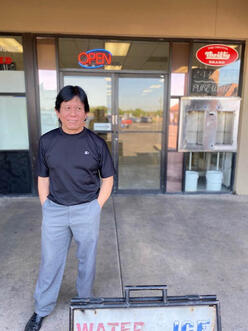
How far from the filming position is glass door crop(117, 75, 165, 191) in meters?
4.86

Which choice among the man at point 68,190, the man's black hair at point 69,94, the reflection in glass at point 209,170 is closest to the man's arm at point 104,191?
the man at point 68,190

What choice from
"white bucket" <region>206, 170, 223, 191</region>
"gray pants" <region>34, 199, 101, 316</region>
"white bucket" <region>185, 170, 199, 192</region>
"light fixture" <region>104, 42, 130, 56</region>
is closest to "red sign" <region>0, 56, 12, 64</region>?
"light fixture" <region>104, 42, 130, 56</region>

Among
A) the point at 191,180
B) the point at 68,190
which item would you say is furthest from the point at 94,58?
the point at 68,190

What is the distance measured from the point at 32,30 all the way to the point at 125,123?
2.16m

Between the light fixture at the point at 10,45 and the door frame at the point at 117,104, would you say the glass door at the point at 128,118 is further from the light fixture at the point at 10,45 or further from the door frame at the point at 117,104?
the light fixture at the point at 10,45

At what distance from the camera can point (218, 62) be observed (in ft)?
Result: 15.7

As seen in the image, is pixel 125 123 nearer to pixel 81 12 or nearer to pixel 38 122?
Answer: pixel 38 122

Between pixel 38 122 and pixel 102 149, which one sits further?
pixel 38 122

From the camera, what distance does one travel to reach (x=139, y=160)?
5.25m

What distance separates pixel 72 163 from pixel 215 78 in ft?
13.1

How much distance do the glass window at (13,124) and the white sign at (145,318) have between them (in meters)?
3.98

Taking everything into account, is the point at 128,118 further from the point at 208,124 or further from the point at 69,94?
the point at 69,94

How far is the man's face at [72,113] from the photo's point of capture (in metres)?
1.75

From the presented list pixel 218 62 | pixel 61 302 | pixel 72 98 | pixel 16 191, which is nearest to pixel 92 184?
pixel 72 98
